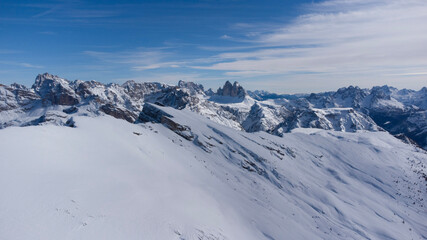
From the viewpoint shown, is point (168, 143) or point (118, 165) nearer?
point (118, 165)

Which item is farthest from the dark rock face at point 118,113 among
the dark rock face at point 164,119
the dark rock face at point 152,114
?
the dark rock face at point 164,119

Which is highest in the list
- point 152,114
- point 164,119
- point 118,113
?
point 152,114

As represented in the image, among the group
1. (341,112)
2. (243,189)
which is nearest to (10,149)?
(243,189)

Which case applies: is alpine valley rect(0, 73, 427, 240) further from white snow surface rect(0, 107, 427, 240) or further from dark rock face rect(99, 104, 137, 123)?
dark rock face rect(99, 104, 137, 123)

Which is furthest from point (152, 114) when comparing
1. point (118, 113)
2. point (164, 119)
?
point (118, 113)

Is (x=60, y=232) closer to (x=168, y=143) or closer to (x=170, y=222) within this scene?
(x=170, y=222)

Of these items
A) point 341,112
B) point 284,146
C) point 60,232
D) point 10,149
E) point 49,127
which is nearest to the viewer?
point 60,232

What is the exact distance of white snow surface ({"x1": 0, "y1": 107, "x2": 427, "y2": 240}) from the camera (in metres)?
14.0

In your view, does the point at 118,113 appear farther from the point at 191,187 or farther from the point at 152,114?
the point at 191,187

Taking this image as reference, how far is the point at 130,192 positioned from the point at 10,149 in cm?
964

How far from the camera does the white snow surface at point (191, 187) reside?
14.0 m

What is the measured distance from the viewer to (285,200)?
2919cm

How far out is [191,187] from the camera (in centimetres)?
2406

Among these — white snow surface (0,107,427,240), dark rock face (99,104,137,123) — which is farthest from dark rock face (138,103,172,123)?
dark rock face (99,104,137,123)
